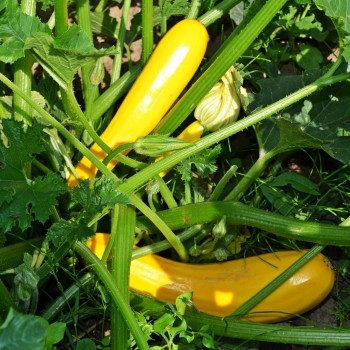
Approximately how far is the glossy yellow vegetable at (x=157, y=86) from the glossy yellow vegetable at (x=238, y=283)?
1.12 ft

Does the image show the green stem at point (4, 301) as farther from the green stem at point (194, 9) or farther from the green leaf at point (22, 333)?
the green stem at point (194, 9)

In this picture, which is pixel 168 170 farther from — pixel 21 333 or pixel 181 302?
pixel 21 333

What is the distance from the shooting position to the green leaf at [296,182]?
263 centimetres

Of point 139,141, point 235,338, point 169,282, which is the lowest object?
point 235,338

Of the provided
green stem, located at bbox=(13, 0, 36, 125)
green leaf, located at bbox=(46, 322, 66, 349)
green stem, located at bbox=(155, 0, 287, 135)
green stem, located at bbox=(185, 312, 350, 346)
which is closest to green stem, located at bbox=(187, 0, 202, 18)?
green stem, located at bbox=(155, 0, 287, 135)

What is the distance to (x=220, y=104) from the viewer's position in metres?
2.57

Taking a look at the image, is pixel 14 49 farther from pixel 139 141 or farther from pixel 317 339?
pixel 317 339

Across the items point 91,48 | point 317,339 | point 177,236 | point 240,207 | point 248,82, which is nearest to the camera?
point 91,48

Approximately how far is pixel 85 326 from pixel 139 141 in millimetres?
773

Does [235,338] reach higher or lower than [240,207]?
lower

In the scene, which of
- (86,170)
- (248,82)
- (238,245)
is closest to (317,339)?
(238,245)

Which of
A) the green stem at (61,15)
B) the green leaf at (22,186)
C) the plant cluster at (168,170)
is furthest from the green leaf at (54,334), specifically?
the green stem at (61,15)

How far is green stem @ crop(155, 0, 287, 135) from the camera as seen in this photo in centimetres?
227

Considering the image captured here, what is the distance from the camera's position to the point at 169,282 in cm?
251
